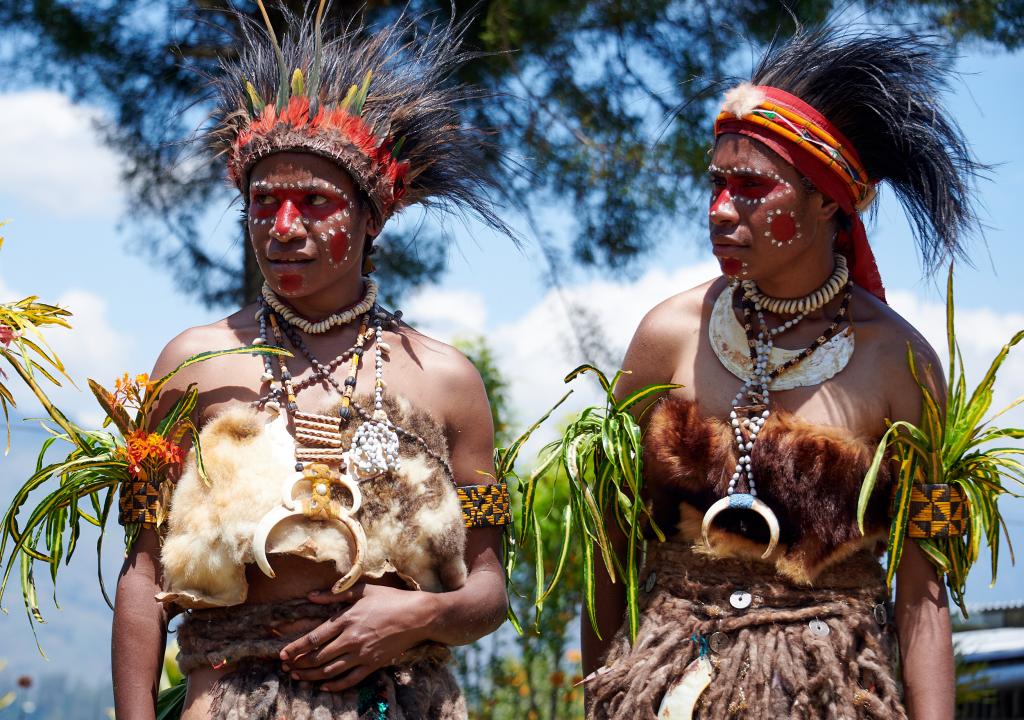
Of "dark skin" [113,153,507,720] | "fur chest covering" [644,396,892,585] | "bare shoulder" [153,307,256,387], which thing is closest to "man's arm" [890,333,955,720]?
"fur chest covering" [644,396,892,585]

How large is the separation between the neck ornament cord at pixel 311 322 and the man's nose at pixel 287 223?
0.22 m

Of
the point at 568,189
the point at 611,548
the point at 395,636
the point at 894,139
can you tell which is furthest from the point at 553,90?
the point at 395,636

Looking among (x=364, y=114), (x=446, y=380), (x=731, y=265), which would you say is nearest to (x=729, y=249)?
(x=731, y=265)

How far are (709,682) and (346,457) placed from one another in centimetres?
110

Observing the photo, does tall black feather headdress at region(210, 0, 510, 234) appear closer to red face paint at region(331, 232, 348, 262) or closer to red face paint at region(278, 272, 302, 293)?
red face paint at region(331, 232, 348, 262)

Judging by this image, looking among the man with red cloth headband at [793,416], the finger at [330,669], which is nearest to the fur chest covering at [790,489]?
the man with red cloth headband at [793,416]

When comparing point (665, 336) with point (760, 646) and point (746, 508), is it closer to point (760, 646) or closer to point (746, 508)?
point (746, 508)

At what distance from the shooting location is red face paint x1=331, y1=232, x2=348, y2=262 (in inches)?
131

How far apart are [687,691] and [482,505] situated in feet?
2.38

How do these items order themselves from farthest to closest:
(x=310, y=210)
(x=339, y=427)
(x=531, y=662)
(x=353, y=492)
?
(x=531, y=662), (x=310, y=210), (x=339, y=427), (x=353, y=492)

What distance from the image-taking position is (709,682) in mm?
3234

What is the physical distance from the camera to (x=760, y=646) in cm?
324

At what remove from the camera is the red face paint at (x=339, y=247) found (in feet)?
10.9

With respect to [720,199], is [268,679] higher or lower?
lower
